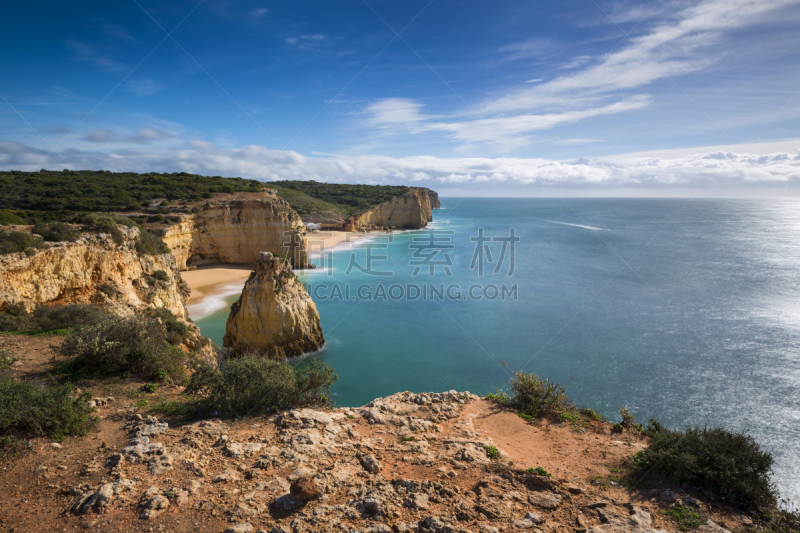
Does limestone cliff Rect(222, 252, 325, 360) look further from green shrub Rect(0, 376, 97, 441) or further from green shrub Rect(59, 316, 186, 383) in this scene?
green shrub Rect(0, 376, 97, 441)

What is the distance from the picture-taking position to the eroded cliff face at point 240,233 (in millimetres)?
33594

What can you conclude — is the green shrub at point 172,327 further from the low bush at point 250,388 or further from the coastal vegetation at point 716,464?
the coastal vegetation at point 716,464

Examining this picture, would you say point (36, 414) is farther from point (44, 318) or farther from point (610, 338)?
point (610, 338)

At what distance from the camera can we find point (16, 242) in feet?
40.2

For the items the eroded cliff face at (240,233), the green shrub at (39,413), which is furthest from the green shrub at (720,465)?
the eroded cliff face at (240,233)

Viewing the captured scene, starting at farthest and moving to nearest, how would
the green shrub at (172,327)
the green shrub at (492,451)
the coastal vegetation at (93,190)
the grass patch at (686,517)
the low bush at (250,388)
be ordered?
the coastal vegetation at (93,190) < the green shrub at (172,327) < the low bush at (250,388) < the green shrub at (492,451) < the grass patch at (686,517)

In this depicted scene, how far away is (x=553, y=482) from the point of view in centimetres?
581

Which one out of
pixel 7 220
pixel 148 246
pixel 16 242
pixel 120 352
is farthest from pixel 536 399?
pixel 7 220

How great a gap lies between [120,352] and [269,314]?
8.15 m

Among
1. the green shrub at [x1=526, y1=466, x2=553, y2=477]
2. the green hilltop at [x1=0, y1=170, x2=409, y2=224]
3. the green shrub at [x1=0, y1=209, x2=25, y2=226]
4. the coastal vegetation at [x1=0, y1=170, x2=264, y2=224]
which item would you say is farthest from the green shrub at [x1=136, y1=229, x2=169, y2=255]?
the green shrub at [x1=526, y1=466, x2=553, y2=477]

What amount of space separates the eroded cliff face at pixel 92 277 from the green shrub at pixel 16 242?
0.28 meters

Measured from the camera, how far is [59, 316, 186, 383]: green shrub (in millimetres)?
8154

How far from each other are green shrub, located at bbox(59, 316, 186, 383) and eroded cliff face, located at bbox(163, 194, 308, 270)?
2668cm

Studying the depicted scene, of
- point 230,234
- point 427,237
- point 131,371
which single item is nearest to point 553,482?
point 131,371
